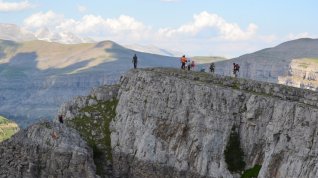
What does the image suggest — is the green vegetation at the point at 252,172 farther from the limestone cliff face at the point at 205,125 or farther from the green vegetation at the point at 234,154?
the green vegetation at the point at 234,154

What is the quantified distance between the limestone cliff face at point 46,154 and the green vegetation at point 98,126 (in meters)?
2.79

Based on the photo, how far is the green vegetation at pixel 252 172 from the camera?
82.5 metres

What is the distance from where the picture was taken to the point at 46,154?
97.8 meters

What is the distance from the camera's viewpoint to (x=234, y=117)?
285 feet

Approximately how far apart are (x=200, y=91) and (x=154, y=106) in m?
9.89

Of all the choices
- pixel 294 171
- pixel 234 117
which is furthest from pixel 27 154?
pixel 294 171

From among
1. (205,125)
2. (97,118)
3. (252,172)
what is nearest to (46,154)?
(97,118)

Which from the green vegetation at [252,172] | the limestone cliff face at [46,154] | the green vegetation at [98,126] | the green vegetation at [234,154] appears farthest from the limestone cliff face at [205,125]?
the limestone cliff face at [46,154]

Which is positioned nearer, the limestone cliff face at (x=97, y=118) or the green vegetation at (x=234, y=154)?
the green vegetation at (x=234, y=154)

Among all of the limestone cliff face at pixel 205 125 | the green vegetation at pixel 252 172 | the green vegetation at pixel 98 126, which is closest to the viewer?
the limestone cliff face at pixel 205 125

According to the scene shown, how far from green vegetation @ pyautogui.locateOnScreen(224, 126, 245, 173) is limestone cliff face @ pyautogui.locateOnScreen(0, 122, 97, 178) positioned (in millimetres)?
22216

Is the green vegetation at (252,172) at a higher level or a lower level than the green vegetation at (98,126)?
lower

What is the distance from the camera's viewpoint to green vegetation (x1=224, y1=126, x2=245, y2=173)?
8544 centimetres

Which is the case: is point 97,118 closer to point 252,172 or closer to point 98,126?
point 98,126
